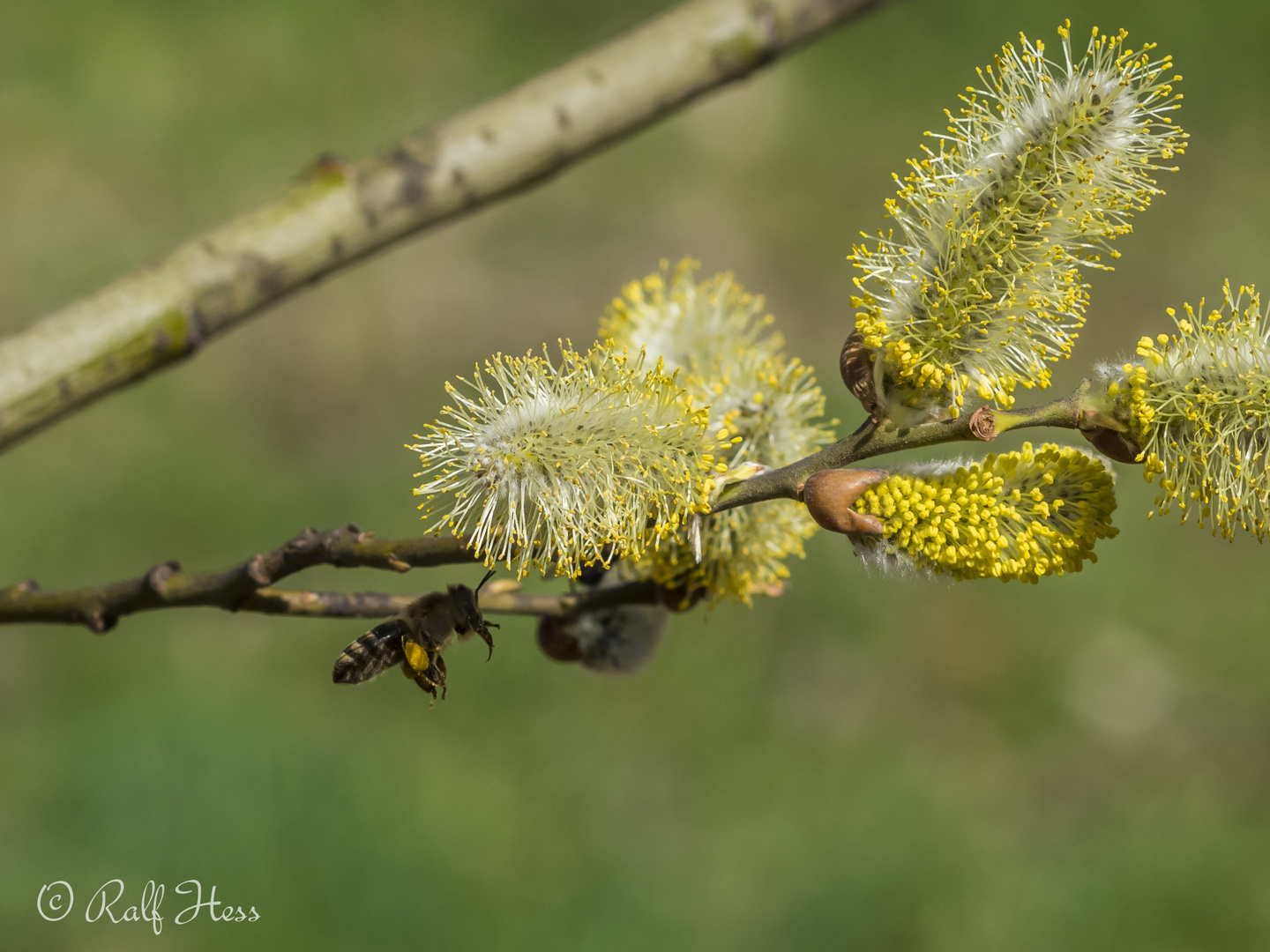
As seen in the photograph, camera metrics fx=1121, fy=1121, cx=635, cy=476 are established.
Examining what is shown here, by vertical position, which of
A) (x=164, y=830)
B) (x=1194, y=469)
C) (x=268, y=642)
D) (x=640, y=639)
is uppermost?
(x=268, y=642)

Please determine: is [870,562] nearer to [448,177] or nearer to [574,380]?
[574,380]

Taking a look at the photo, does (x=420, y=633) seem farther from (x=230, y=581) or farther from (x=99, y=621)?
(x=99, y=621)

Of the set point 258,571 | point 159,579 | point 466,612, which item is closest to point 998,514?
point 466,612

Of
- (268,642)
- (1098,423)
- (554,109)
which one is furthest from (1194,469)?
(268,642)

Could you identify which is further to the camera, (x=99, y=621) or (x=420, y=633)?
(x=99, y=621)

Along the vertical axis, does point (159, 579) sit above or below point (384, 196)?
below

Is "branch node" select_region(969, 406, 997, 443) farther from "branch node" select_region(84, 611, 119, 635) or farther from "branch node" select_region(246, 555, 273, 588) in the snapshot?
"branch node" select_region(84, 611, 119, 635)

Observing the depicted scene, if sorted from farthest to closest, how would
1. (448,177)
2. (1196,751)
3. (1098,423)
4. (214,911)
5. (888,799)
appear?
1. (1196,751)
2. (888,799)
3. (214,911)
4. (448,177)
5. (1098,423)
